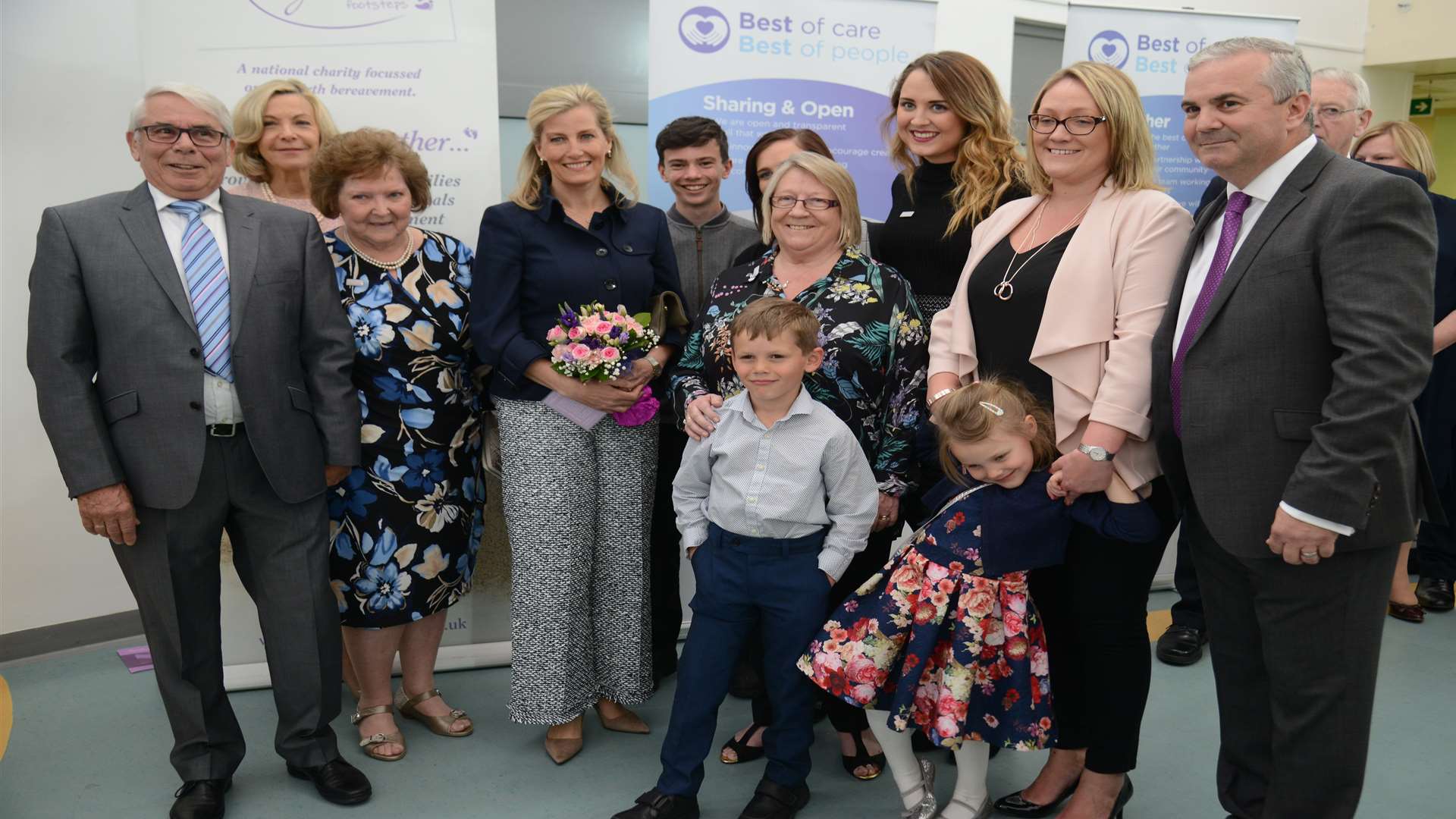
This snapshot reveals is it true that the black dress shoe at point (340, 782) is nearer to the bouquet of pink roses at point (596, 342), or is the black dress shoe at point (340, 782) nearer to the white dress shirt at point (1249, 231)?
the bouquet of pink roses at point (596, 342)

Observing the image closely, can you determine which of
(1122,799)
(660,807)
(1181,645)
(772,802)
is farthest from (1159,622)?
(660,807)

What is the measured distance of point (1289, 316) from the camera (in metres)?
2.07

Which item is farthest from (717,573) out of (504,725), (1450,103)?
(1450,103)

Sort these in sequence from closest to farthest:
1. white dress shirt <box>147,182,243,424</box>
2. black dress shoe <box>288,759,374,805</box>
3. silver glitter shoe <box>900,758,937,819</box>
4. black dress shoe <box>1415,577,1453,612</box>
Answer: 1. white dress shirt <box>147,182,243,424</box>
2. silver glitter shoe <box>900,758,937,819</box>
3. black dress shoe <box>288,759,374,805</box>
4. black dress shoe <box>1415,577,1453,612</box>

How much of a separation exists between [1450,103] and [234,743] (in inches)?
433

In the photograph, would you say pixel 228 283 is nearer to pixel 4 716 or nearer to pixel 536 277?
pixel 536 277

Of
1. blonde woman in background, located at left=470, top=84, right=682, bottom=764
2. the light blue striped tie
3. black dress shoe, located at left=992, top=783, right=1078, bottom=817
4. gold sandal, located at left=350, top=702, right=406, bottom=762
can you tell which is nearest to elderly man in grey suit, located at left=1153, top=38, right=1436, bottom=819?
black dress shoe, located at left=992, top=783, right=1078, bottom=817

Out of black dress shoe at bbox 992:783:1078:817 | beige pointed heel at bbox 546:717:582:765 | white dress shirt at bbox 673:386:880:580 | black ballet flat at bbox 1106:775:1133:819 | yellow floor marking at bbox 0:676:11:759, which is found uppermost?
white dress shirt at bbox 673:386:880:580

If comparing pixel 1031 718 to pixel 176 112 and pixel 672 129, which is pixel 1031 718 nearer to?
pixel 672 129

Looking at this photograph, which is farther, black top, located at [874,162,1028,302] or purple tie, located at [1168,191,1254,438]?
black top, located at [874,162,1028,302]

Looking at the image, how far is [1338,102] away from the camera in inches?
160

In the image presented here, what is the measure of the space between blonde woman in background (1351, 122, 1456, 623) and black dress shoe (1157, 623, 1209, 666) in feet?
3.03

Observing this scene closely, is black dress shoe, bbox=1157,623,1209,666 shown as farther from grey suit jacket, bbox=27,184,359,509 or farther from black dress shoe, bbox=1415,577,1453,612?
grey suit jacket, bbox=27,184,359,509

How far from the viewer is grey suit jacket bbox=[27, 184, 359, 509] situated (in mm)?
2660
